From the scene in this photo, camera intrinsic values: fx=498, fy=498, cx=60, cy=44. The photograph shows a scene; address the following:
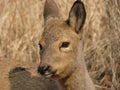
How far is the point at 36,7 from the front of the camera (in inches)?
362

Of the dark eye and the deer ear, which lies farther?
the deer ear

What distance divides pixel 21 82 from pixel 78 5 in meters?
1.49

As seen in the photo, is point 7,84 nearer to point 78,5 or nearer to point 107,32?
point 78,5

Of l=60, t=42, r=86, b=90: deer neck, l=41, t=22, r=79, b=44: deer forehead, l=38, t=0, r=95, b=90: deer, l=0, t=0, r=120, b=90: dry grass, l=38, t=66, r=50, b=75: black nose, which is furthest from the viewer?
l=0, t=0, r=120, b=90: dry grass

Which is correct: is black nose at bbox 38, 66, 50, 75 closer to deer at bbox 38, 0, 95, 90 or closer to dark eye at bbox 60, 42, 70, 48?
deer at bbox 38, 0, 95, 90

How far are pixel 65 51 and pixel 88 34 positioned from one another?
336 centimetres

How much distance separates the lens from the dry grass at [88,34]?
318 inches

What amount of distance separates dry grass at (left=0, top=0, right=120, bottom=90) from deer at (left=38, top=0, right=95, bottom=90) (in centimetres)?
215

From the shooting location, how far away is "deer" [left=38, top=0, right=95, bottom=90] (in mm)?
5242

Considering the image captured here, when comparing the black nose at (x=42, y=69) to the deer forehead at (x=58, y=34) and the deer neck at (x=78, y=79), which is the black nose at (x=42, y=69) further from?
the deer neck at (x=78, y=79)

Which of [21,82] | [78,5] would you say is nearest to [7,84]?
[21,82]

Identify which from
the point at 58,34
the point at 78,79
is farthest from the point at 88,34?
the point at 58,34

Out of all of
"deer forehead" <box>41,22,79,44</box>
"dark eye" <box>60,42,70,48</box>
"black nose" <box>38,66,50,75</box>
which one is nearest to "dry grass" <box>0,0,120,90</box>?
"deer forehead" <box>41,22,79,44</box>

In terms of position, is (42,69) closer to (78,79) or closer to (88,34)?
(78,79)
